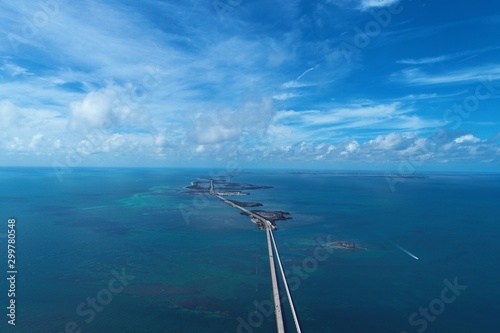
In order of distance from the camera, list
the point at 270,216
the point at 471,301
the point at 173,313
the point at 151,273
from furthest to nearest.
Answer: the point at 270,216 → the point at 151,273 → the point at 471,301 → the point at 173,313

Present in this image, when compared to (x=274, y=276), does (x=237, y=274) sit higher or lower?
lower

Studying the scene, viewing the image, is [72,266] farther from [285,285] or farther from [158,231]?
[285,285]

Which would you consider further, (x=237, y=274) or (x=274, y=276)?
(x=237, y=274)

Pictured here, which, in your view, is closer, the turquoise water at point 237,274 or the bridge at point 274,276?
the bridge at point 274,276

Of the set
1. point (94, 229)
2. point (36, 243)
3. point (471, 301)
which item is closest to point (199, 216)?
point (94, 229)

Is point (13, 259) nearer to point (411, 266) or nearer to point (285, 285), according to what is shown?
point (285, 285)

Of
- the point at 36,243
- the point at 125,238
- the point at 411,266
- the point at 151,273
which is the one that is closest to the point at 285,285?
the point at 151,273

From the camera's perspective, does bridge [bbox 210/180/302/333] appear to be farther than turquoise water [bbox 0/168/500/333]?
No

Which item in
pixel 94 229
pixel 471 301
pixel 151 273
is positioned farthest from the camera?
pixel 94 229

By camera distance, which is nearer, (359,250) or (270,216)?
(359,250)
